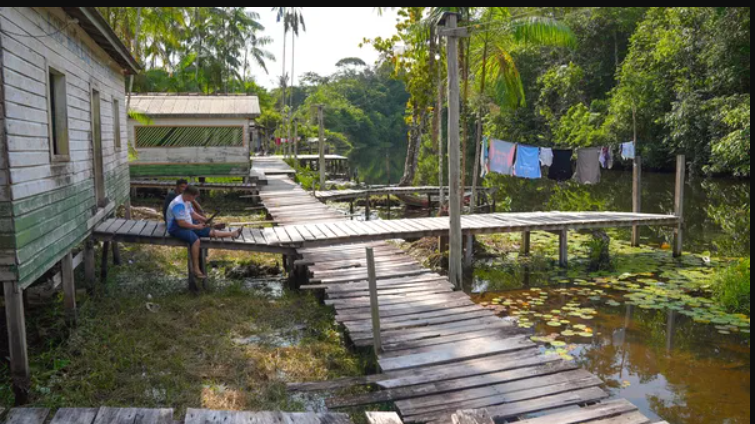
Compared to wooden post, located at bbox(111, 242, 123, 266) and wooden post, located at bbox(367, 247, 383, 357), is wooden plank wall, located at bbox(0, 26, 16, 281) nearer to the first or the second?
wooden post, located at bbox(367, 247, 383, 357)

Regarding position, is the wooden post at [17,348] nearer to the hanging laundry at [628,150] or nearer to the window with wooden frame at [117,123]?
the window with wooden frame at [117,123]

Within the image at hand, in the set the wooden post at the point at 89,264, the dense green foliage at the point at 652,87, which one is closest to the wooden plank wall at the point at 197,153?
the wooden post at the point at 89,264

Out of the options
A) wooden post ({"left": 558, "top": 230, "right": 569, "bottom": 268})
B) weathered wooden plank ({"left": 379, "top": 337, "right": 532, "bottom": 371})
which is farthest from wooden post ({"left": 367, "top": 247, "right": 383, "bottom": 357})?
wooden post ({"left": 558, "top": 230, "right": 569, "bottom": 268})

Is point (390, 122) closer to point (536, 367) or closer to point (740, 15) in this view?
point (740, 15)

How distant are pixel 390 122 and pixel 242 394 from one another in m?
69.6

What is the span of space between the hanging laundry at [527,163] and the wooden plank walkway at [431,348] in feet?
18.3

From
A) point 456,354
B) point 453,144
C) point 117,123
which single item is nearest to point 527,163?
point 453,144

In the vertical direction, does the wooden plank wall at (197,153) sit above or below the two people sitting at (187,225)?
above

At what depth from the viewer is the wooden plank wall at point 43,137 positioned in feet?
17.5

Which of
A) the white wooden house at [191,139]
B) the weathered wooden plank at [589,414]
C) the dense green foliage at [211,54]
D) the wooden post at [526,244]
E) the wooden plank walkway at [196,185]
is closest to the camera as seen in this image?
the weathered wooden plank at [589,414]

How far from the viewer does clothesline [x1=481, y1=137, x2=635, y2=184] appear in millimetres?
15461

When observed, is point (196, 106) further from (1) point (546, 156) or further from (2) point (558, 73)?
(2) point (558, 73)

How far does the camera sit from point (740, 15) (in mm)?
21609

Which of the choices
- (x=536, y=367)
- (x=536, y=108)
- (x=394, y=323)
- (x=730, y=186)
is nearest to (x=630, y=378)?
(x=536, y=367)
